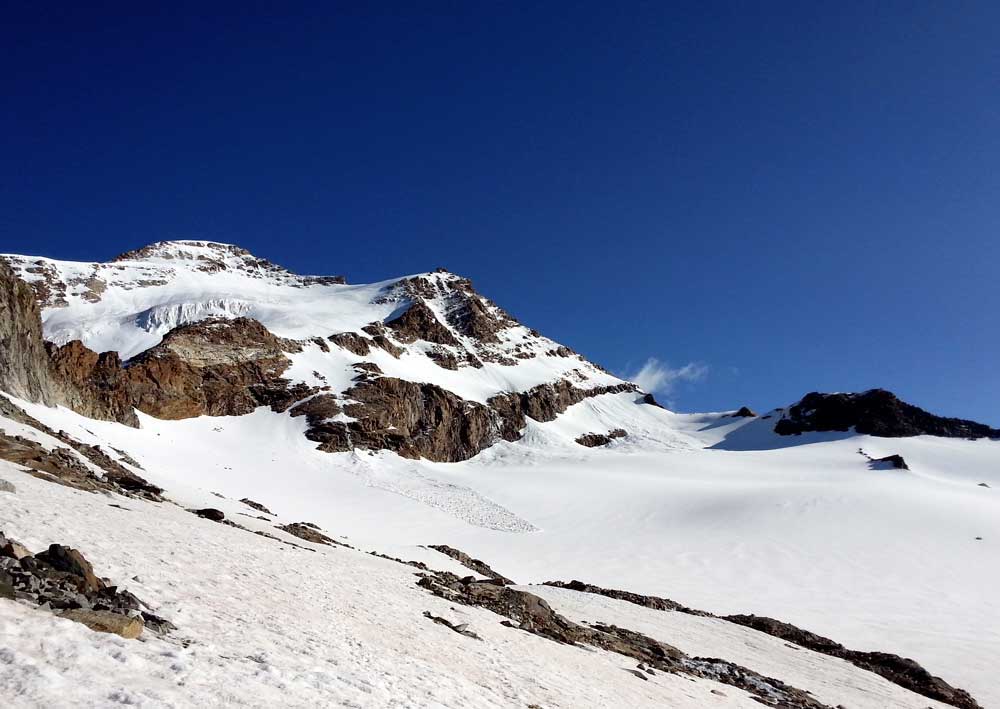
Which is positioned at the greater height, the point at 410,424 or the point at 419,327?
the point at 419,327

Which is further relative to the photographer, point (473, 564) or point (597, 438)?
point (597, 438)

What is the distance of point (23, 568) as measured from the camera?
643cm

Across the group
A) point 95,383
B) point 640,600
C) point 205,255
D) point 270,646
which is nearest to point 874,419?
point 640,600

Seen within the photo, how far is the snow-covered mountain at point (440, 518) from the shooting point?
312 inches

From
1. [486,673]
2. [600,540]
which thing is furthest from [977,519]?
[486,673]

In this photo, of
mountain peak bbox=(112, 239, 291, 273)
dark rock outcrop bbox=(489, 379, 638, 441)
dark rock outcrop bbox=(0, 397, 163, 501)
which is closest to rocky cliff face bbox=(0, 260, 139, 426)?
dark rock outcrop bbox=(0, 397, 163, 501)

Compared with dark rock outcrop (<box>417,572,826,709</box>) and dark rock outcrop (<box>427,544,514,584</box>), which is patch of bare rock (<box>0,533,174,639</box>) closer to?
dark rock outcrop (<box>417,572,826,709</box>)

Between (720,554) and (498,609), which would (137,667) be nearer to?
(498,609)

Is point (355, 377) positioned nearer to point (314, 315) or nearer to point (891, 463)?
point (314, 315)

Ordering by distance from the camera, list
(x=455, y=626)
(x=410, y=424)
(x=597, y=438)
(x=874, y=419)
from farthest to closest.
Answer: (x=874, y=419)
(x=597, y=438)
(x=410, y=424)
(x=455, y=626)

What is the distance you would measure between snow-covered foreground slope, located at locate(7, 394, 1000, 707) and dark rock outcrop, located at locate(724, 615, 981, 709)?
1.22 meters

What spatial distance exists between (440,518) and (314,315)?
7083 cm

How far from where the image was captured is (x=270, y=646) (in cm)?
698

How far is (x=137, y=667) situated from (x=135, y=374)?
6236 cm
